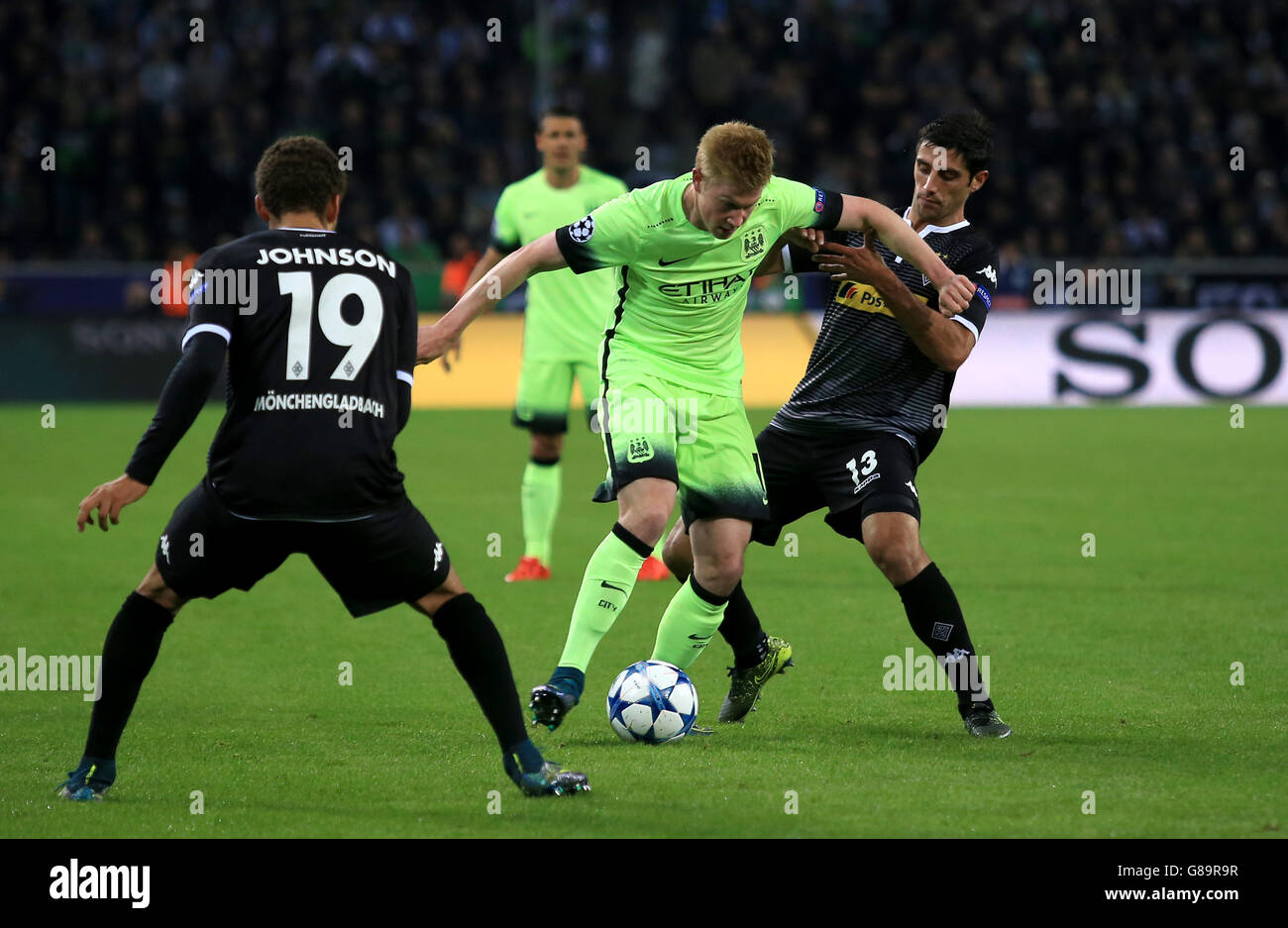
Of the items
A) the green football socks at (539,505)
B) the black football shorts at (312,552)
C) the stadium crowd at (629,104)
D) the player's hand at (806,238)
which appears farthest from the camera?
the stadium crowd at (629,104)

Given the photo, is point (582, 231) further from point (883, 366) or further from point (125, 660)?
point (125, 660)

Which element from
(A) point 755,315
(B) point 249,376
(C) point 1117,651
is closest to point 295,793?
(B) point 249,376

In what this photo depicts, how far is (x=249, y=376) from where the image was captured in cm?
456

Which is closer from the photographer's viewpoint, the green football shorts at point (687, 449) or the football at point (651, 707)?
the football at point (651, 707)

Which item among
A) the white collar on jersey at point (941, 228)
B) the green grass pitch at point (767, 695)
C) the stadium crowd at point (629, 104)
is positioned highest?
the stadium crowd at point (629, 104)

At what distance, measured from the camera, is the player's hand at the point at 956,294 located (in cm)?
570

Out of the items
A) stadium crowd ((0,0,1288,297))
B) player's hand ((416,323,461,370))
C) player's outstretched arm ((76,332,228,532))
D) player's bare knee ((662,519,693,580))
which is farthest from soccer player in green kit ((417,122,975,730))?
stadium crowd ((0,0,1288,297))

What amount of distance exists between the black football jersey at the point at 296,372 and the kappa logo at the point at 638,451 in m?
1.22

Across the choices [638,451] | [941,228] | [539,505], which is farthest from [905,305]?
[539,505]

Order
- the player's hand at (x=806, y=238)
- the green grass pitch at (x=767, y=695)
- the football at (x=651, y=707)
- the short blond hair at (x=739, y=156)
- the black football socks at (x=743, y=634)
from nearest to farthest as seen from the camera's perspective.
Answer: the green grass pitch at (x=767, y=695) → the short blond hair at (x=739, y=156) → the football at (x=651, y=707) → the player's hand at (x=806, y=238) → the black football socks at (x=743, y=634)

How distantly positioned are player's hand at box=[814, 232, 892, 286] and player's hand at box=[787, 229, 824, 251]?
0.30 ft

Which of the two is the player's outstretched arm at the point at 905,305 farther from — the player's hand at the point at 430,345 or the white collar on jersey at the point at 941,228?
the player's hand at the point at 430,345

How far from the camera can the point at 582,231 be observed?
18.4ft

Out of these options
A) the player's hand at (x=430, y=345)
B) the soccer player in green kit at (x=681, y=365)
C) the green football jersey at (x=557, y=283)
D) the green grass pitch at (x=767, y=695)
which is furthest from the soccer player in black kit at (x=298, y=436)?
the green football jersey at (x=557, y=283)
